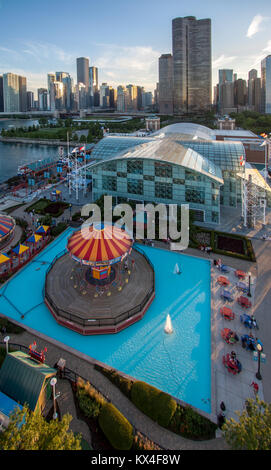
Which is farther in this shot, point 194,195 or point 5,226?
point 194,195

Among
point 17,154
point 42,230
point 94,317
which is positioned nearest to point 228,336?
point 94,317

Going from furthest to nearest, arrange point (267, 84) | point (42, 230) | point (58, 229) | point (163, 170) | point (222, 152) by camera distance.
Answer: point (267, 84) < point (222, 152) < point (163, 170) < point (58, 229) < point (42, 230)

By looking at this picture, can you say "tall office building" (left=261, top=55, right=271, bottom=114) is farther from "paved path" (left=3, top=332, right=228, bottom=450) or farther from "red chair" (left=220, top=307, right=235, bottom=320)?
"paved path" (left=3, top=332, right=228, bottom=450)

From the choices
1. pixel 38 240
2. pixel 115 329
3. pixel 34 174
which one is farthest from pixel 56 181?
pixel 115 329

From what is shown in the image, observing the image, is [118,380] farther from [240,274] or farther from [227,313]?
[240,274]

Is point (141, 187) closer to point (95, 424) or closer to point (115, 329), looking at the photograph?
point (115, 329)

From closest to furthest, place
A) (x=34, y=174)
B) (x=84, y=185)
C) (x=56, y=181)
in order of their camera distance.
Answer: (x=84, y=185)
(x=56, y=181)
(x=34, y=174)

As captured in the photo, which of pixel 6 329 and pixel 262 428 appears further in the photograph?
pixel 6 329
